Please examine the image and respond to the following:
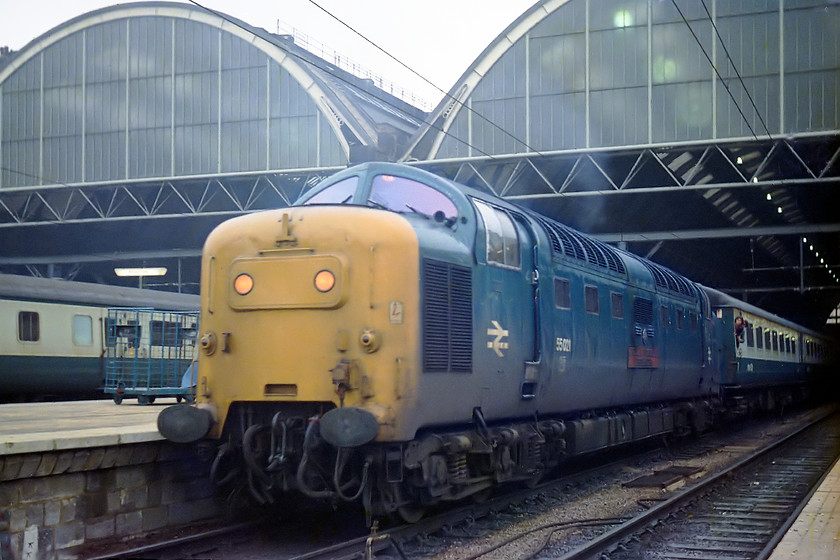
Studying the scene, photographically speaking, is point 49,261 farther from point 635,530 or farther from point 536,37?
point 635,530

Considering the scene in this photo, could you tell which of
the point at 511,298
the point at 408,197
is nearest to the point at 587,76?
the point at 511,298

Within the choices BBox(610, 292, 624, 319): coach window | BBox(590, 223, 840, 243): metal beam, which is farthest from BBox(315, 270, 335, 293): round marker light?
BBox(590, 223, 840, 243): metal beam

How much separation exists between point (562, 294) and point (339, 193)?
11.2 feet

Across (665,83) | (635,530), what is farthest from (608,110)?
(635,530)

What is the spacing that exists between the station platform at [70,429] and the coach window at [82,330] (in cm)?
684

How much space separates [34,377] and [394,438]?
14.8 metres

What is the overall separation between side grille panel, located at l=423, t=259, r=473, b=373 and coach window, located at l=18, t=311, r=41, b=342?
14.0m

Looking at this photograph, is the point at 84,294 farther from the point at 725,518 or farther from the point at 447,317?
the point at 725,518

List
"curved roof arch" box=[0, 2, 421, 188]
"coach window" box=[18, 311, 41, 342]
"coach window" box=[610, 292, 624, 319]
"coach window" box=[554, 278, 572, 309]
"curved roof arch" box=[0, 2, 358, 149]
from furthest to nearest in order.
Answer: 1. "curved roof arch" box=[0, 2, 421, 188]
2. "curved roof arch" box=[0, 2, 358, 149]
3. "coach window" box=[18, 311, 41, 342]
4. "coach window" box=[610, 292, 624, 319]
5. "coach window" box=[554, 278, 572, 309]

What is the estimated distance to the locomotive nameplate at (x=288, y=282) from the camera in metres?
8.30

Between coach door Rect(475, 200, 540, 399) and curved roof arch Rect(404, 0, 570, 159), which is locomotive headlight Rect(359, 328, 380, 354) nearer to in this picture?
coach door Rect(475, 200, 540, 399)

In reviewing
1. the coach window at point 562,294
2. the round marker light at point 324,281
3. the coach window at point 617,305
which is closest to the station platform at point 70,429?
the round marker light at point 324,281

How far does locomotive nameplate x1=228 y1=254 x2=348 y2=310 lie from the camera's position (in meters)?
8.30

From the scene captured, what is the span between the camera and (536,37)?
28031 millimetres
